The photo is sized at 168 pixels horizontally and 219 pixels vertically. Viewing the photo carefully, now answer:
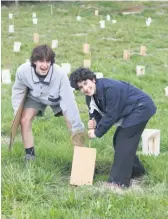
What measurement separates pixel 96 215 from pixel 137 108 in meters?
1.11

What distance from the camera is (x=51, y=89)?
4.50 metres

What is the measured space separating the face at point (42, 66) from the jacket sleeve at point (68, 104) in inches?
7.2

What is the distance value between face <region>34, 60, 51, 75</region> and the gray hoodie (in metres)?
0.06

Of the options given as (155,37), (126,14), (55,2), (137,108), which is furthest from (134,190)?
(55,2)

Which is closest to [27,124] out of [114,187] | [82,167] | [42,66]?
[42,66]

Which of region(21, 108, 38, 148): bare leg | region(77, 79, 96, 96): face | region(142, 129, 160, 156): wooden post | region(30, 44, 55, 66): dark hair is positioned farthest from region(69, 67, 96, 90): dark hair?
region(142, 129, 160, 156): wooden post

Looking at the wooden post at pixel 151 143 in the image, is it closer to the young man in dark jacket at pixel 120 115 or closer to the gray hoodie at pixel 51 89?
the young man in dark jacket at pixel 120 115

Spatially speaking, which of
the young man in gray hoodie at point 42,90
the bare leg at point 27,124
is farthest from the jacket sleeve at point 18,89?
the bare leg at point 27,124

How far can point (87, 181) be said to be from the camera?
4.25 metres

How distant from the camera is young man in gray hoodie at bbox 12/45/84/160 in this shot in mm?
4348

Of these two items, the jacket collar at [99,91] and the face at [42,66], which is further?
the face at [42,66]

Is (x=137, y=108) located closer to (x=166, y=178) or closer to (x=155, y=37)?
(x=166, y=178)

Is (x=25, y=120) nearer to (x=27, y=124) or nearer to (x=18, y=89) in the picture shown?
(x=27, y=124)

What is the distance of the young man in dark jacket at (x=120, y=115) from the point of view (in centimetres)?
409
